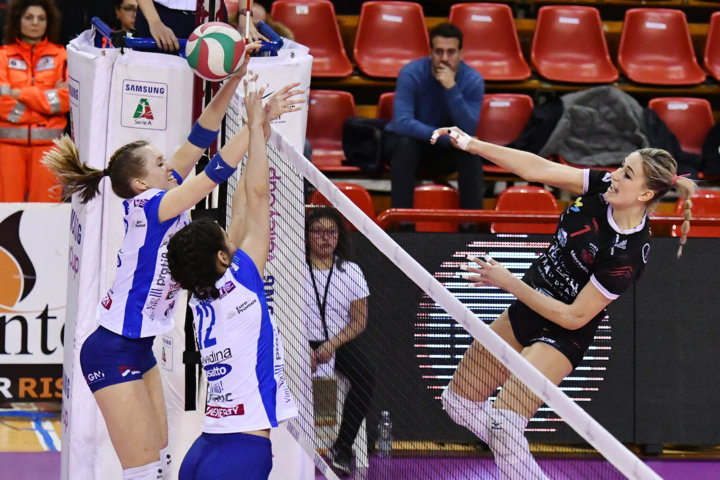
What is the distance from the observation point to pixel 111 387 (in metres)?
4.73

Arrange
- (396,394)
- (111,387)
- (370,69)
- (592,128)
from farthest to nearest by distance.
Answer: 1. (370,69)
2. (592,128)
3. (396,394)
4. (111,387)

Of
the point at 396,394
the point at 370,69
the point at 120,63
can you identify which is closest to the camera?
the point at 120,63

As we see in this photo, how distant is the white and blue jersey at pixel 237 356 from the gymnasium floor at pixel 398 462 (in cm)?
140

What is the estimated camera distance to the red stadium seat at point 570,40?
9656 millimetres

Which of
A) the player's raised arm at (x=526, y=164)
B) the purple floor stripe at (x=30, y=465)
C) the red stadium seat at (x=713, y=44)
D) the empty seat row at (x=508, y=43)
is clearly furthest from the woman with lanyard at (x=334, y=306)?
the red stadium seat at (x=713, y=44)

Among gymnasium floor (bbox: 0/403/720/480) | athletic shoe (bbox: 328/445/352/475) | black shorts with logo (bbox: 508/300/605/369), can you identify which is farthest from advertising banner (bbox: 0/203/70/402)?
black shorts with logo (bbox: 508/300/605/369)

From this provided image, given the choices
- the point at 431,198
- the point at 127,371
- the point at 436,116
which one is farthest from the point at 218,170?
the point at 436,116

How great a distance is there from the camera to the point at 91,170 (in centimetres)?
499

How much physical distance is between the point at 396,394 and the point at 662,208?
388 centimetres

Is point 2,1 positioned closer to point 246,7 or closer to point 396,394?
point 246,7

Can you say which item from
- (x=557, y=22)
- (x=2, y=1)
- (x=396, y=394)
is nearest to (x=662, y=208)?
(x=557, y=22)

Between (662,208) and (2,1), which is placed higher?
(2,1)

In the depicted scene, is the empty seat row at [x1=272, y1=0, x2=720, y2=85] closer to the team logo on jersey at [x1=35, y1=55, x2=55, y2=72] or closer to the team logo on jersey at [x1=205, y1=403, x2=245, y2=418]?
the team logo on jersey at [x1=35, y1=55, x2=55, y2=72]

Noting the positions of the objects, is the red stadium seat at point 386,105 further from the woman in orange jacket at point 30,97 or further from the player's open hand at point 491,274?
the player's open hand at point 491,274
